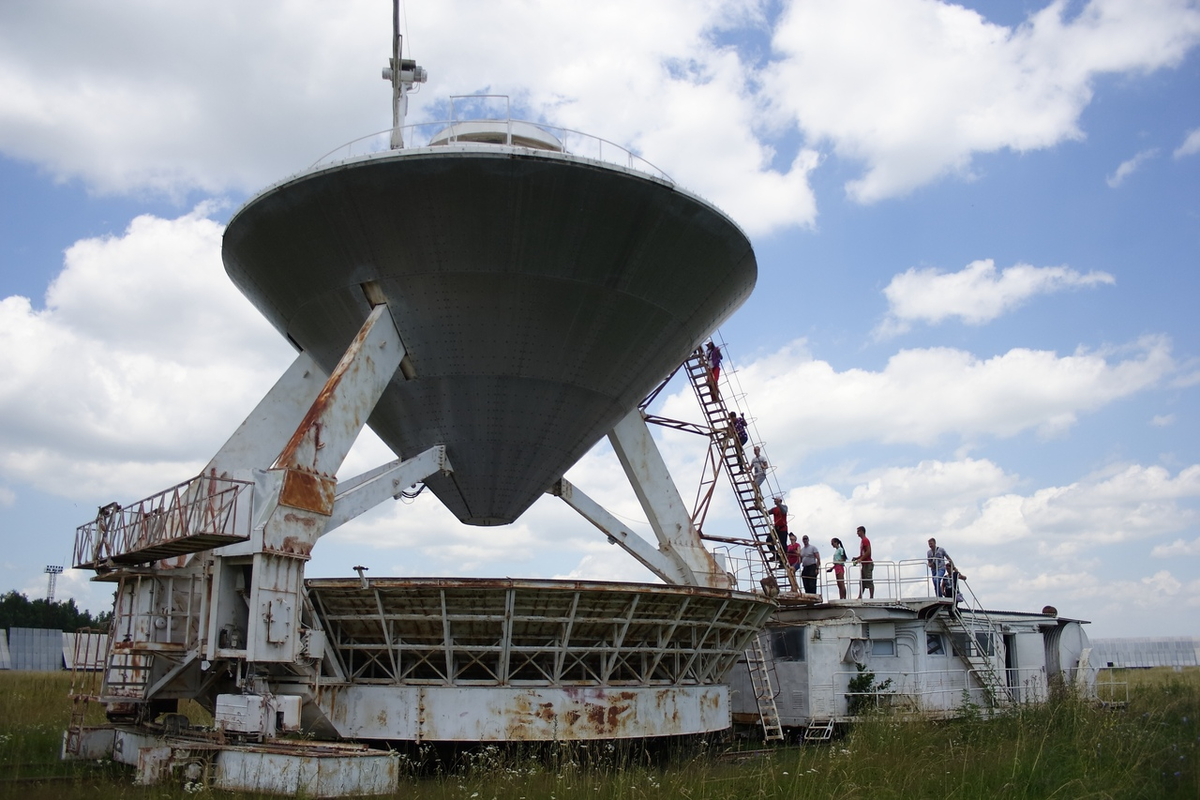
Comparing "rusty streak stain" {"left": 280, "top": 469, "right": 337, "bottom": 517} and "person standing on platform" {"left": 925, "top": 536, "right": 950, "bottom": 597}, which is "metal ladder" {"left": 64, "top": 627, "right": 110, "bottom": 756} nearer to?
"rusty streak stain" {"left": 280, "top": 469, "right": 337, "bottom": 517}

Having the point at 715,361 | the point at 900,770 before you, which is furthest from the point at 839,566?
the point at 900,770

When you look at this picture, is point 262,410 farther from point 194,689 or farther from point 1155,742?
point 1155,742

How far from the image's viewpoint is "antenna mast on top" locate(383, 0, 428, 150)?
20.2 meters

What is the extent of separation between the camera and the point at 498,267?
1723 centimetres

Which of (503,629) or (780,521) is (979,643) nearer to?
(780,521)

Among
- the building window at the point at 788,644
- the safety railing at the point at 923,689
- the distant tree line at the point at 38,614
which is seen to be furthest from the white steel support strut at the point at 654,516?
the distant tree line at the point at 38,614

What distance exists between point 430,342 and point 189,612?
A: 19.6 ft

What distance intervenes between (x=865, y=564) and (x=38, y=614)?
8994 centimetres

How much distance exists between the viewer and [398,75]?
2041cm

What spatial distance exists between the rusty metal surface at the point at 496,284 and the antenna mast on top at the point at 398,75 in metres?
3.85

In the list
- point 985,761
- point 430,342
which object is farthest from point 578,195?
point 985,761

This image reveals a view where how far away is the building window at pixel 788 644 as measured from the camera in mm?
22953

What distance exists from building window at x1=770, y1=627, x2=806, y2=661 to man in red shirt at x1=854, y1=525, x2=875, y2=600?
73.7 inches

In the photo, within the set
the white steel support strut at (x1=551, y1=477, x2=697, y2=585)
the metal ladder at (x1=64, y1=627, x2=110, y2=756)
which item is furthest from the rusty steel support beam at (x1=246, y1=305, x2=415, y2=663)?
the white steel support strut at (x1=551, y1=477, x2=697, y2=585)
